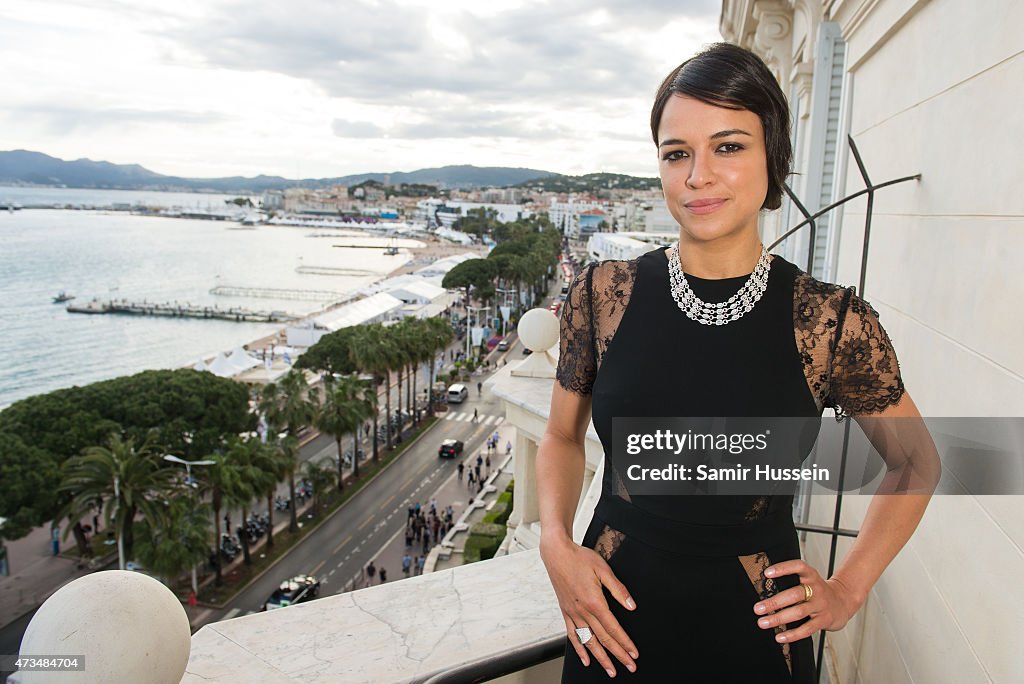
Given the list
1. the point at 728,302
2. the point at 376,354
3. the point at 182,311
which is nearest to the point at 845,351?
the point at 728,302

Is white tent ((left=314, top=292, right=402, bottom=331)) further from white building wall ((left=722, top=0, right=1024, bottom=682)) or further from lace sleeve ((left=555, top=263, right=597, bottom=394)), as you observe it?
lace sleeve ((left=555, top=263, right=597, bottom=394))

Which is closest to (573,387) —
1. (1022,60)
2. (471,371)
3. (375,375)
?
(1022,60)

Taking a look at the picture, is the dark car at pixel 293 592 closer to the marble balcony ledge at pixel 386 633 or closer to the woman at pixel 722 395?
the marble balcony ledge at pixel 386 633

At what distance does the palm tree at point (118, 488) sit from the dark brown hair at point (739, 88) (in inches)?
661

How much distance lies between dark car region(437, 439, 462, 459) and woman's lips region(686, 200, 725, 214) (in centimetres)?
2334

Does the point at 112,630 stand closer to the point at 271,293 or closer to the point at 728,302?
the point at 728,302

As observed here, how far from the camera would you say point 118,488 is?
15789mm

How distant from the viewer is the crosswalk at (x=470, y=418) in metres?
28.3

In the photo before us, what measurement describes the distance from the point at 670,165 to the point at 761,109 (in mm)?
199

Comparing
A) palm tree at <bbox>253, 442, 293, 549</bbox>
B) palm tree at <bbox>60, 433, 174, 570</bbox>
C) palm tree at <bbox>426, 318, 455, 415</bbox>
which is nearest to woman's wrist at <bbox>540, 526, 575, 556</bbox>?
palm tree at <bbox>60, 433, 174, 570</bbox>

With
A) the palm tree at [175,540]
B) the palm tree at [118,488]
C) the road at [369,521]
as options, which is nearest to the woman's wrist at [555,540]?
the road at [369,521]

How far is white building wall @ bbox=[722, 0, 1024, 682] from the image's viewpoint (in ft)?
5.05

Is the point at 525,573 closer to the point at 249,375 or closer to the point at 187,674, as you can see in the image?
the point at 187,674

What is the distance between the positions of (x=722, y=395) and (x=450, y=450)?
2335 centimetres
